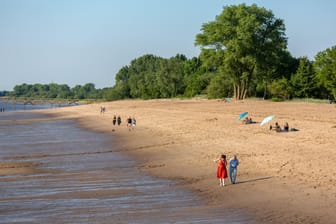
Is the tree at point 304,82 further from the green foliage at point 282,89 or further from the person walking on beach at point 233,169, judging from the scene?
the person walking on beach at point 233,169

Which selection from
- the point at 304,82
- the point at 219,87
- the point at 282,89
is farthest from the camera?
the point at 219,87

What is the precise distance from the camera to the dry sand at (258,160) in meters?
14.9

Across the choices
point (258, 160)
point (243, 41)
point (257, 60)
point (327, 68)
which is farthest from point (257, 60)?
point (258, 160)

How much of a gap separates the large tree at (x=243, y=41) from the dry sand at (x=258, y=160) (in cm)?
2614

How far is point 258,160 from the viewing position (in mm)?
22500

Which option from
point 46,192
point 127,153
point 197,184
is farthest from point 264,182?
point 127,153

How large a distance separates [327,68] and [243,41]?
11.5m

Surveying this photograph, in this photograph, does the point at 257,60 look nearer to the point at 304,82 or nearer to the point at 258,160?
the point at 304,82

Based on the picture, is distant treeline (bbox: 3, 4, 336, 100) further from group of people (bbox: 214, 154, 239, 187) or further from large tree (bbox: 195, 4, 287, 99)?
group of people (bbox: 214, 154, 239, 187)

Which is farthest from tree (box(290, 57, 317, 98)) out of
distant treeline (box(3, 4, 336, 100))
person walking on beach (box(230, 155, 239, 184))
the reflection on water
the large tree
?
person walking on beach (box(230, 155, 239, 184))

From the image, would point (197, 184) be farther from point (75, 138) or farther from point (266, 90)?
point (266, 90)

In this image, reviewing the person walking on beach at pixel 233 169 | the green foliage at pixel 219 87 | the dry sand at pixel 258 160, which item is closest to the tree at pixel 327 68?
the green foliage at pixel 219 87

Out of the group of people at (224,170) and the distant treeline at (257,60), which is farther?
the distant treeline at (257,60)

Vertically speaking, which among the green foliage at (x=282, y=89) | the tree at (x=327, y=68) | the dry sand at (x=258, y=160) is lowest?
the dry sand at (x=258, y=160)
